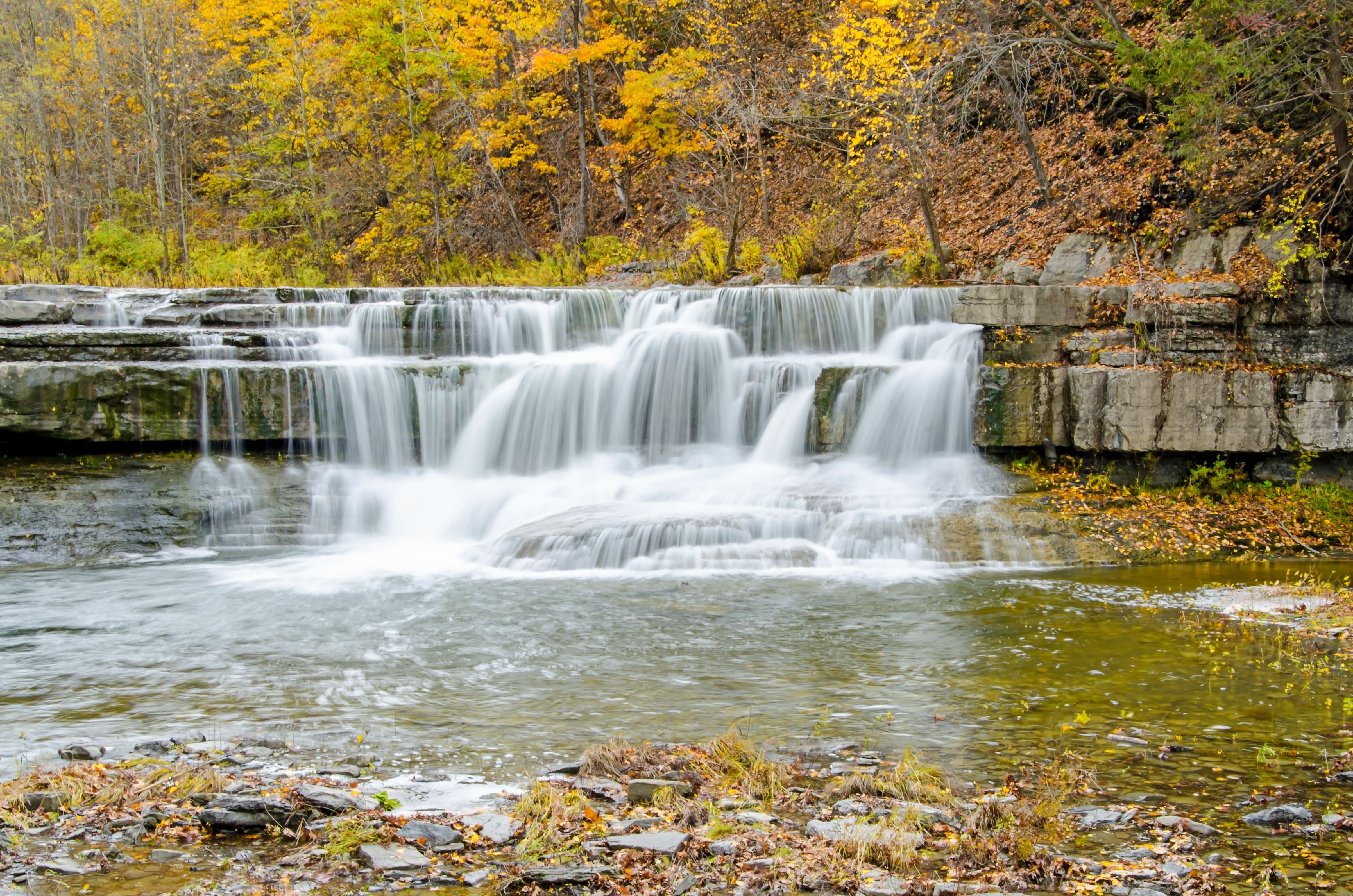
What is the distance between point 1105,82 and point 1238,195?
17.4 ft

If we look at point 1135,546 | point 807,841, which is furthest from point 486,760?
point 1135,546

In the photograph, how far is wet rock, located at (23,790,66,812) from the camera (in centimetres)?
388

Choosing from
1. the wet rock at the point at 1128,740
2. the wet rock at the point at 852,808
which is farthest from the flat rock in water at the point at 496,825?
the wet rock at the point at 1128,740

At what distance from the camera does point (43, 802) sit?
3.92 metres

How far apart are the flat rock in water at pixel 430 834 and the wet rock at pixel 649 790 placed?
79cm

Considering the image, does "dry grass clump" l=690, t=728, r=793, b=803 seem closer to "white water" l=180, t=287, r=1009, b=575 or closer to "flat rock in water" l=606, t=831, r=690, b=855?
"flat rock in water" l=606, t=831, r=690, b=855

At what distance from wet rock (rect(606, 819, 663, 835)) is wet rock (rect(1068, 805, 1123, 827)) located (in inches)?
67.2

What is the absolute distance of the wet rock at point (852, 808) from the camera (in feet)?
13.2

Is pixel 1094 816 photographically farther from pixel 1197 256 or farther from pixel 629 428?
pixel 1197 256

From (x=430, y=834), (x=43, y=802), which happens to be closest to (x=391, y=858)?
(x=430, y=834)

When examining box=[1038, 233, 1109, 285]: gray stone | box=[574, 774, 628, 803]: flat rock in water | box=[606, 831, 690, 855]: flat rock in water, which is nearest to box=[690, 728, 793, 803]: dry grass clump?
box=[574, 774, 628, 803]: flat rock in water

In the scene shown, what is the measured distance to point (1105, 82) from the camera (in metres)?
16.6

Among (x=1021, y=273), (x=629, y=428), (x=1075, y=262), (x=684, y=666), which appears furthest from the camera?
(x=1021, y=273)

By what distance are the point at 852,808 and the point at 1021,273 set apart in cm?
1304
